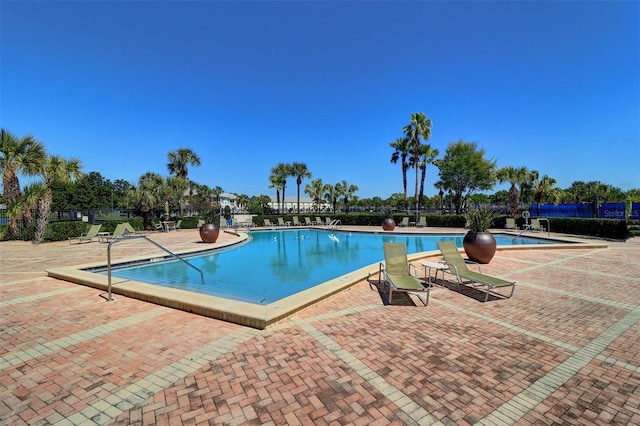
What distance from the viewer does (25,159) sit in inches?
659

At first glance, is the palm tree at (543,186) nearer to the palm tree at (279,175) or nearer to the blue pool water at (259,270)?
the blue pool water at (259,270)

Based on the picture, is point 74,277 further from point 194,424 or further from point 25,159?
point 25,159

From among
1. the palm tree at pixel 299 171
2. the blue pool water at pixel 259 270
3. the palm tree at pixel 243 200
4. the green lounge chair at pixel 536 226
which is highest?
the palm tree at pixel 299 171

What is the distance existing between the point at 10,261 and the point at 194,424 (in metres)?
12.7

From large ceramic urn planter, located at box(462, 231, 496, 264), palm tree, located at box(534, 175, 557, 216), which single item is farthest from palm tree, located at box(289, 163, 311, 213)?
large ceramic urn planter, located at box(462, 231, 496, 264)

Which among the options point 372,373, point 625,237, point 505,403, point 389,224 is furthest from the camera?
point 389,224

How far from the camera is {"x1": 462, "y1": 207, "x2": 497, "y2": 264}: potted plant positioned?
364 inches

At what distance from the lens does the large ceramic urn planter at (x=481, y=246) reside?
923 cm

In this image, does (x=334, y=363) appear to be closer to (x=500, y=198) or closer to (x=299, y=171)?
(x=299, y=171)

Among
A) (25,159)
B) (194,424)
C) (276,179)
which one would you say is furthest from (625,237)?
(276,179)

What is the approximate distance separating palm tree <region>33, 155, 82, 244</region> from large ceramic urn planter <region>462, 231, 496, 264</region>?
2065 cm

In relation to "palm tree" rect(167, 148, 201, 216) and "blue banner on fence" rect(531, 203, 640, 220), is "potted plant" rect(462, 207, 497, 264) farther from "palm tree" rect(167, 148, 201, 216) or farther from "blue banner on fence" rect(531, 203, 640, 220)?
"palm tree" rect(167, 148, 201, 216)

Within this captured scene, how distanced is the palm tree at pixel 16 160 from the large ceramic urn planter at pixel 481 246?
72.5 ft

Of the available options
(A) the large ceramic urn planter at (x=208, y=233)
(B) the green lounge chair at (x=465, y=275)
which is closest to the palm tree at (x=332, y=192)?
(A) the large ceramic urn planter at (x=208, y=233)
